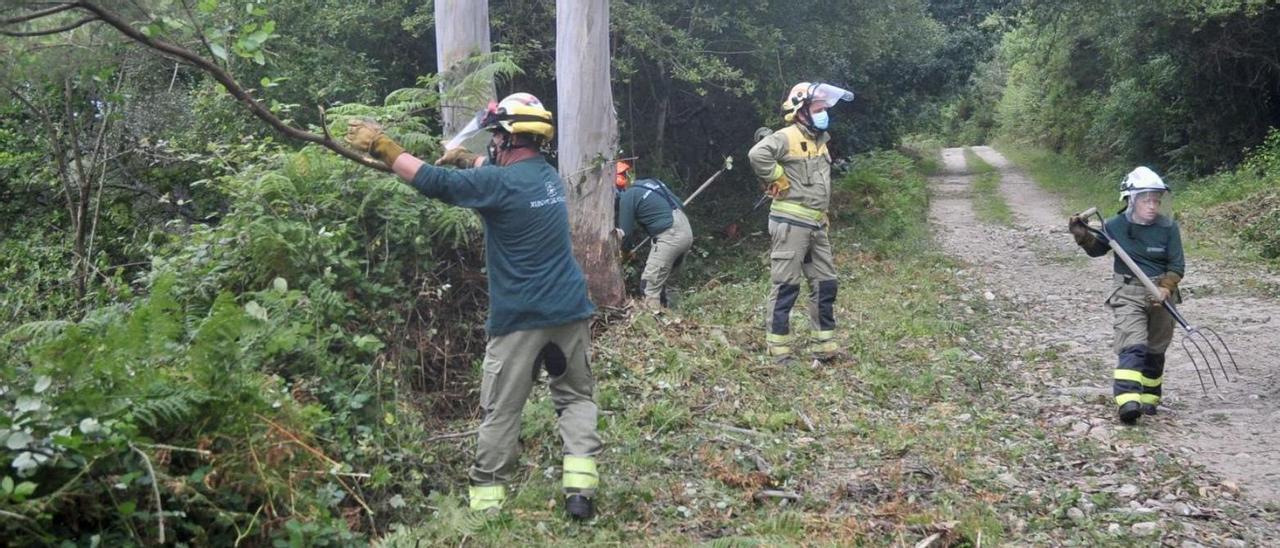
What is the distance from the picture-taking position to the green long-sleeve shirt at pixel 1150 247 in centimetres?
786

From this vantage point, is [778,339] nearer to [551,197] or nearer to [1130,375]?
[1130,375]

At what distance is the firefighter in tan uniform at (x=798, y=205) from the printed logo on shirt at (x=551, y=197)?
360 centimetres

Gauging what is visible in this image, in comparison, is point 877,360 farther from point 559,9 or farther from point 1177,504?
point 559,9

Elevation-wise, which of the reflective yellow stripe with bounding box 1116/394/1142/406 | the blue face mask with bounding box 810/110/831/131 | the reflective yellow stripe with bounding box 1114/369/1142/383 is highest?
the blue face mask with bounding box 810/110/831/131

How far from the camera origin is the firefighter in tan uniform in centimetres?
921

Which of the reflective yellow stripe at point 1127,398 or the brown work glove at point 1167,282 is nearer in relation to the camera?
the reflective yellow stripe at point 1127,398

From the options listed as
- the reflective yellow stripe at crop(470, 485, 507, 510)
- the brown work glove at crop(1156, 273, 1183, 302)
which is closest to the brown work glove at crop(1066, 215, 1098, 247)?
the brown work glove at crop(1156, 273, 1183, 302)

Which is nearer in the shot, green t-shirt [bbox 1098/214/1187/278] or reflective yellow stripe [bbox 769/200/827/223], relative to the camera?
green t-shirt [bbox 1098/214/1187/278]

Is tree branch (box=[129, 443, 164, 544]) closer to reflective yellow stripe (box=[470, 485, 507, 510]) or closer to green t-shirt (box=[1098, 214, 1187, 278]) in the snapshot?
reflective yellow stripe (box=[470, 485, 507, 510])

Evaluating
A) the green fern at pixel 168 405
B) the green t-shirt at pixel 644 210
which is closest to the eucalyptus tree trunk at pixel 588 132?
Result: the green t-shirt at pixel 644 210

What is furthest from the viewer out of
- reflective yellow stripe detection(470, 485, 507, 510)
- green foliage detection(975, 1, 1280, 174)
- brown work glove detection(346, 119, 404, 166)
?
green foliage detection(975, 1, 1280, 174)

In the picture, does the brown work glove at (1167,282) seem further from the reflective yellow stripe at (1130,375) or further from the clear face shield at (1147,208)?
the reflective yellow stripe at (1130,375)

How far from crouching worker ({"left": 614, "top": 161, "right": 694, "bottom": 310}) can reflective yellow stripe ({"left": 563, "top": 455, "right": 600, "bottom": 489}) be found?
19.0 feet

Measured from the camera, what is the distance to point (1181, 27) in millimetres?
22297
